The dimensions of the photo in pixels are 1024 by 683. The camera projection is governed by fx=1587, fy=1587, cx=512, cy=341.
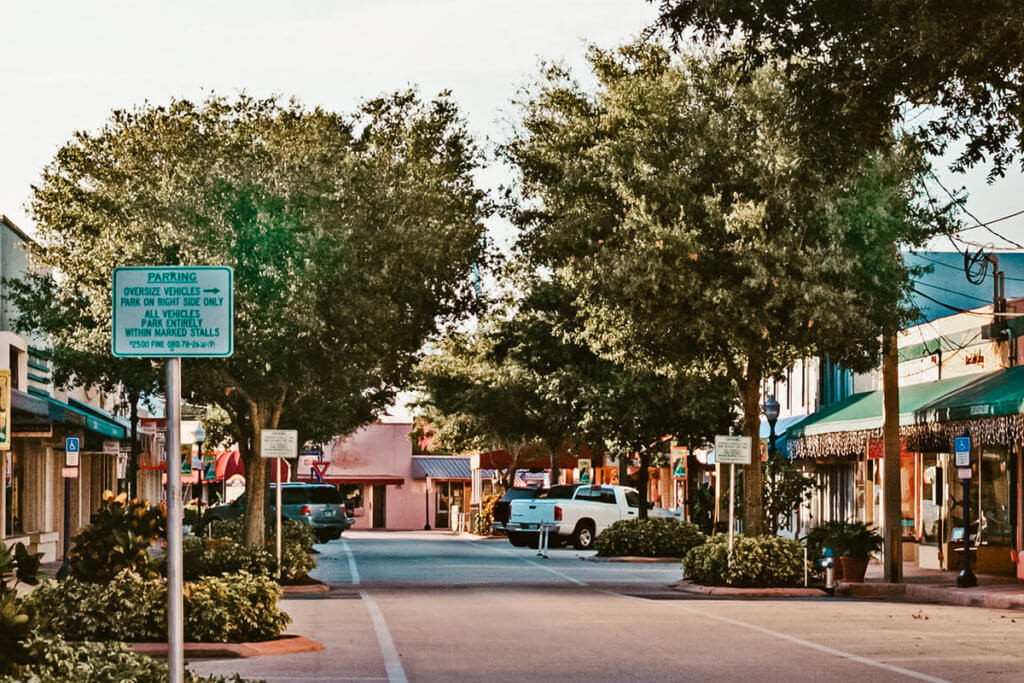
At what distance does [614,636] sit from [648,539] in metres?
21.1

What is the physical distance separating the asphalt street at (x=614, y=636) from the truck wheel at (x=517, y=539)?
1942 centimetres

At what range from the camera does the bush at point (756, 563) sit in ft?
86.2

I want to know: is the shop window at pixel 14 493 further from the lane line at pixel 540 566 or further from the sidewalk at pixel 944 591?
the sidewalk at pixel 944 591

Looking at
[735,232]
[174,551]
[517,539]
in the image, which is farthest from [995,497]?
[174,551]

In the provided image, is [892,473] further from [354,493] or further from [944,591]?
[354,493]

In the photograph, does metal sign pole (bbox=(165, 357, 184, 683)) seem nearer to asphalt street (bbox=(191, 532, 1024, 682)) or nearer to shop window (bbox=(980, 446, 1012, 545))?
asphalt street (bbox=(191, 532, 1024, 682))

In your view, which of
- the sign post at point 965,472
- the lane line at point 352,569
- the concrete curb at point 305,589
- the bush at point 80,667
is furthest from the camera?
the lane line at point 352,569

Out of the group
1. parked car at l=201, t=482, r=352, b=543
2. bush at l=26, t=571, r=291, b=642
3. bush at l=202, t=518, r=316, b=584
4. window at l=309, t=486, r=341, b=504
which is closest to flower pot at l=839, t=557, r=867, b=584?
bush at l=202, t=518, r=316, b=584

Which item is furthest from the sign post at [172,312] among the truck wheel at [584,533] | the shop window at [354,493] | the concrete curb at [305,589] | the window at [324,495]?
the shop window at [354,493]

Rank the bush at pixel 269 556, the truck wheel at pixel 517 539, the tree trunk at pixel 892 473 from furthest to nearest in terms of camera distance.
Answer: the truck wheel at pixel 517 539 < the tree trunk at pixel 892 473 < the bush at pixel 269 556

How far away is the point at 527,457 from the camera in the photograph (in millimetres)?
64688

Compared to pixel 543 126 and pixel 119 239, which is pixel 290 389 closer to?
pixel 119 239

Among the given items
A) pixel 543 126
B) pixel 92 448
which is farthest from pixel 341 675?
pixel 92 448

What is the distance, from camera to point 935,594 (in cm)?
2538
